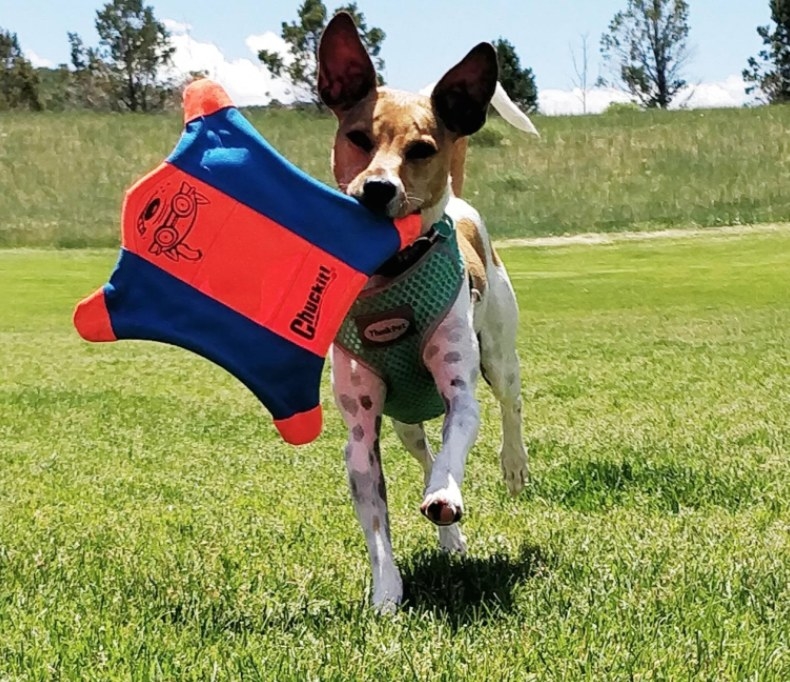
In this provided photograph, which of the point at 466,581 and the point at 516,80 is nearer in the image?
the point at 466,581

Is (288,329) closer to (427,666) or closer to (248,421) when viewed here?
(427,666)

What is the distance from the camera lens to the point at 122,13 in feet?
240

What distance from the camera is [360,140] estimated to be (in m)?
3.96

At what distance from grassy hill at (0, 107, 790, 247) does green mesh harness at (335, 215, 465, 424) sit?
27564 mm

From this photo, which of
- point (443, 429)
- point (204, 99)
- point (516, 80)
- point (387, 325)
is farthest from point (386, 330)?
point (516, 80)

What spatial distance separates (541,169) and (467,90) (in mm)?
33902

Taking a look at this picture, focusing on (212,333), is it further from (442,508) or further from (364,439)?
(442,508)

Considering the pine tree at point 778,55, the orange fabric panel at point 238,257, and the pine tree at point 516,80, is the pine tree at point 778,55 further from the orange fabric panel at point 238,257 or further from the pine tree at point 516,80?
the orange fabric panel at point 238,257

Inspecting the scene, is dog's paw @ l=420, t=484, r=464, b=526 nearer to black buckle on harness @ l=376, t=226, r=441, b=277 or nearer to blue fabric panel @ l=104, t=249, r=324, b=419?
blue fabric panel @ l=104, t=249, r=324, b=419

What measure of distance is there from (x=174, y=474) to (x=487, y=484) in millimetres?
2020

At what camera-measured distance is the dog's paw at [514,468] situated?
5.50 meters

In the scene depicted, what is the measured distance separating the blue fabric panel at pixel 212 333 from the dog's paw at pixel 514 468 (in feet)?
6.18

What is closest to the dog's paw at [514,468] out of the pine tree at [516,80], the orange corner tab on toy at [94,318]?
the orange corner tab on toy at [94,318]

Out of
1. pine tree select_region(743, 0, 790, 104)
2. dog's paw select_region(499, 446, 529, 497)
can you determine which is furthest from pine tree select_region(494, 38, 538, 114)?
dog's paw select_region(499, 446, 529, 497)
